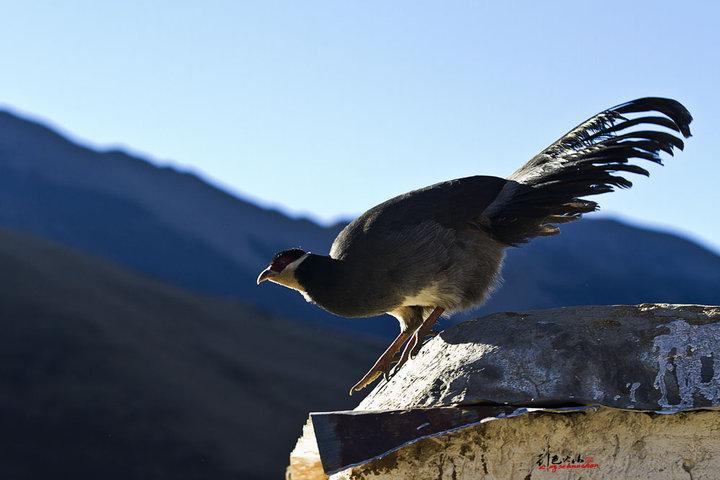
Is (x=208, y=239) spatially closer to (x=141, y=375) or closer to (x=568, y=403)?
(x=141, y=375)

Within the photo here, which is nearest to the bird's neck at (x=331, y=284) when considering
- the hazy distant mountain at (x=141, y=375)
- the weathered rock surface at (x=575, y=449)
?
the weathered rock surface at (x=575, y=449)

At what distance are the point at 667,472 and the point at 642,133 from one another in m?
2.00

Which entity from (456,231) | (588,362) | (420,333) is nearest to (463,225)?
(456,231)

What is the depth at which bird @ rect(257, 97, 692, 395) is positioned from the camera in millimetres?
5395

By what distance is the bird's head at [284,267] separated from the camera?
5.71m

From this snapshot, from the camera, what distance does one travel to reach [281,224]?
35375 millimetres

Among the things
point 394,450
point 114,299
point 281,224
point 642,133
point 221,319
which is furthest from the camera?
point 281,224

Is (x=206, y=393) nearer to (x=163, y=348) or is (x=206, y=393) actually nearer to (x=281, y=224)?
(x=163, y=348)

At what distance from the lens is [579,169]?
5.50 metres

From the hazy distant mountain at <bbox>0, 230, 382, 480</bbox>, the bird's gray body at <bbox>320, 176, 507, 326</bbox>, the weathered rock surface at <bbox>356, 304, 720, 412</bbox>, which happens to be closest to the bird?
the bird's gray body at <bbox>320, 176, 507, 326</bbox>

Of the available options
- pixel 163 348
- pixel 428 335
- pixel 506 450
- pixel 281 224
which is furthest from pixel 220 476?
pixel 281 224

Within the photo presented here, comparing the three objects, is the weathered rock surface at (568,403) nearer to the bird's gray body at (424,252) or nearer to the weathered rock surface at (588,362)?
the weathered rock surface at (588,362)
